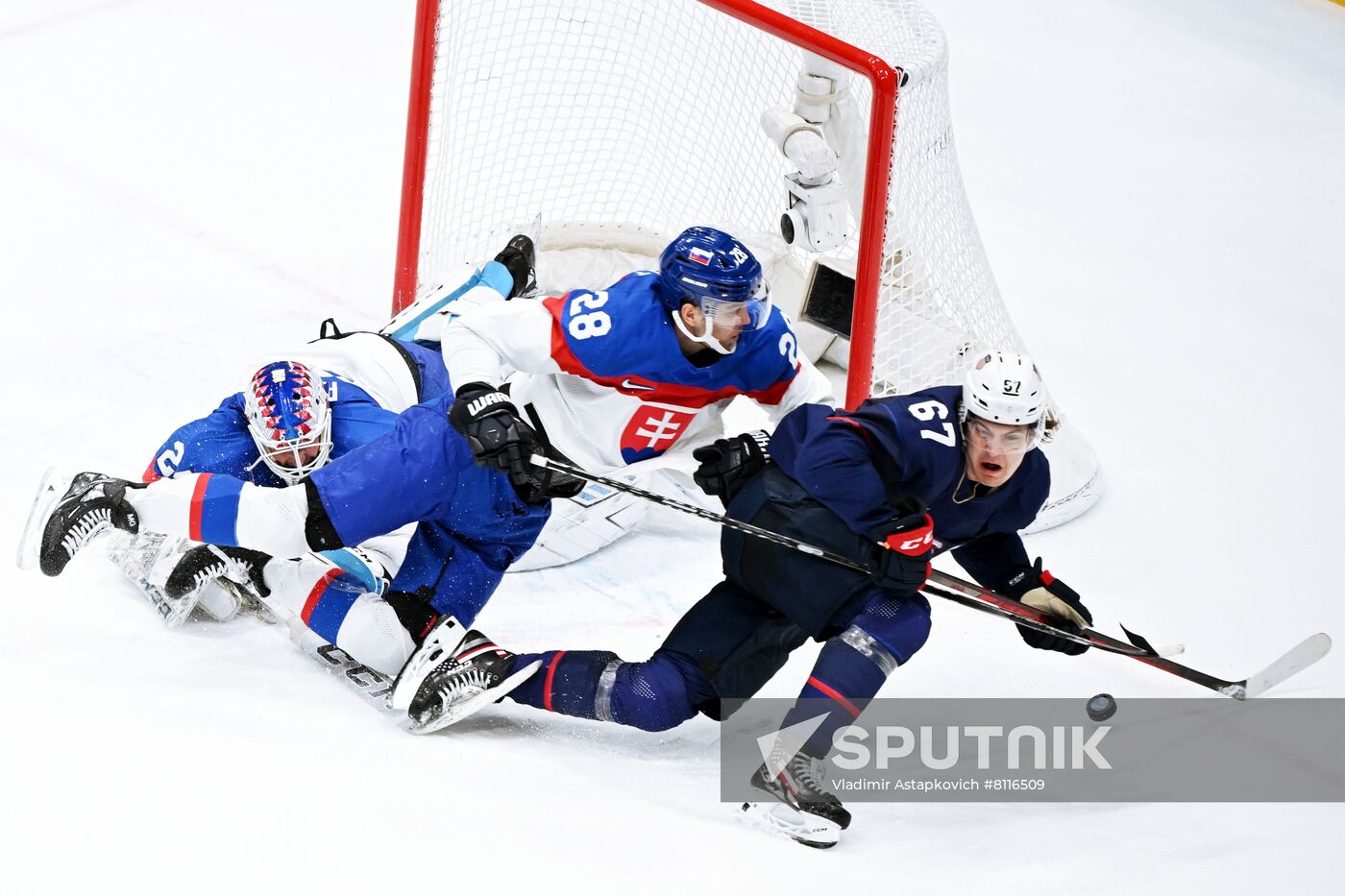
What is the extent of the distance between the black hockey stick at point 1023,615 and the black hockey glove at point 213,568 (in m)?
0.71

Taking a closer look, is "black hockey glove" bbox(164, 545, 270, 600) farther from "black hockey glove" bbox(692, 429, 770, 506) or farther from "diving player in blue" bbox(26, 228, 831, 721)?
"black hockey glove" bbox(692, 429, 770, 506)

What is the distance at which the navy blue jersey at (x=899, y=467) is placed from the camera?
9.00ft

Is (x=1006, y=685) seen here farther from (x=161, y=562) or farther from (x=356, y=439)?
(x=161, y=562)

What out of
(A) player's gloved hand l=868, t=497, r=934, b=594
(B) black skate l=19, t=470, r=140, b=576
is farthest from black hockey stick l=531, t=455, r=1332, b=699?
(B) black skate l=19, t=470, r=140, b=576

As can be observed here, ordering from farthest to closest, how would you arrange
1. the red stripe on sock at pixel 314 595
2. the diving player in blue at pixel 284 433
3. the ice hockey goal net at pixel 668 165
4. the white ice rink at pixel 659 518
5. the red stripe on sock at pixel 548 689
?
the ice hockey goal net at pixel 668 165, the diving player in blue at pixel 284 433, the red stripe on sock at pixel 314 595, the red stripe on sock at pixel 548 689, the white ice rink at pixel 659 518

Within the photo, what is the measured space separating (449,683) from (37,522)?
2.75 feet

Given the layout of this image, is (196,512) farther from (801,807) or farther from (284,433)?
(801,807)

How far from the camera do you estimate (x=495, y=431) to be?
112 inches

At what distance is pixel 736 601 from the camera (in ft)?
9.96

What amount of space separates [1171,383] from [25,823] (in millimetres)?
3973

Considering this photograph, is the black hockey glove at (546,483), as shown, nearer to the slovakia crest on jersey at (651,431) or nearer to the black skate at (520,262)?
the slovakia crest on jersey at (651,431)

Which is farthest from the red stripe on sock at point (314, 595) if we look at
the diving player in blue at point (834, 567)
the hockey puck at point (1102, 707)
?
the hockey puck at point (1102, 707)

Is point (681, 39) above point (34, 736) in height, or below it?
above

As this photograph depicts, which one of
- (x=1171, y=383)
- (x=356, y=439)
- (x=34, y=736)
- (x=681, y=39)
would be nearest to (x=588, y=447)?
(x=356, y=439)
